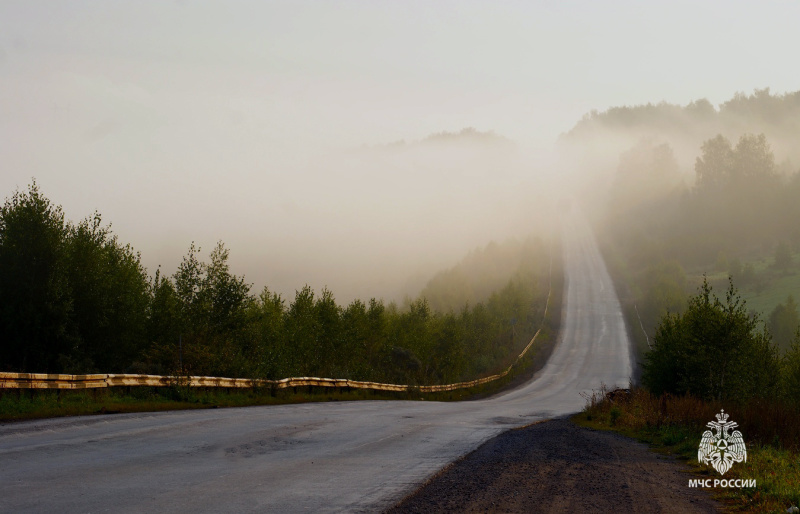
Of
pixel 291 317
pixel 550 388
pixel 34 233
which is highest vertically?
pixel 34 233

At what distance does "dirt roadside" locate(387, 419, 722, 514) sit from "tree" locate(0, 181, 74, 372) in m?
31.6

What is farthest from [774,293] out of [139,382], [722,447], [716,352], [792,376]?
[139,382]

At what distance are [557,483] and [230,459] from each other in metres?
6.31

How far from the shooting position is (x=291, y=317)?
2805 inches

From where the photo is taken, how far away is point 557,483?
11.9 metres

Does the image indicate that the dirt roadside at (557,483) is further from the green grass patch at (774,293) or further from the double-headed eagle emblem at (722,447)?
the green grass patch at (774,293)

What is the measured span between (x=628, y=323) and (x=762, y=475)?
10358 centimetres

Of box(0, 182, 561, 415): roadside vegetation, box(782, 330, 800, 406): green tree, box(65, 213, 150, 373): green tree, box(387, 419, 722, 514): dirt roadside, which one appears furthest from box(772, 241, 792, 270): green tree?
box(387, 419, 722, 514): dirt roadside

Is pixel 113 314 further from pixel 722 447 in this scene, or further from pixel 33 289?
pixel 722 447

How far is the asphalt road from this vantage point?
9.38 metres

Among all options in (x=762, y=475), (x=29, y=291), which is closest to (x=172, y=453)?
(x=762, y=475)

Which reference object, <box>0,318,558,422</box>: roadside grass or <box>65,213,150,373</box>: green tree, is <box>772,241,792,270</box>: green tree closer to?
<box>0,318,558,422</box>: roadside grass

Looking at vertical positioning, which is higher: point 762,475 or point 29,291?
point 29,291

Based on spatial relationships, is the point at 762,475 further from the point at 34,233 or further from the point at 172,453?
the point at 34,233
